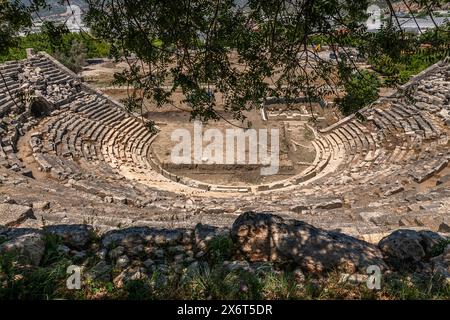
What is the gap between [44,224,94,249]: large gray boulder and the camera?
17.1 ft

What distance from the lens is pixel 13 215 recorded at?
7.35 meters

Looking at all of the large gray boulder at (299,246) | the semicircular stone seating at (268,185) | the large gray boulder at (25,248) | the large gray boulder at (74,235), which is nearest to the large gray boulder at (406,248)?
the large gray boulder at (299,246)

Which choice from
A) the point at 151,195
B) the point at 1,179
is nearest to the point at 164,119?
the point at 151,195

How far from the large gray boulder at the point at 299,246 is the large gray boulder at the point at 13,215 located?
4.63 metres

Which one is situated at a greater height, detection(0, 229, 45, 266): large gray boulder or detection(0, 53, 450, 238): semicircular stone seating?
detection(0, 53, 450, 238): semicircular stone seating

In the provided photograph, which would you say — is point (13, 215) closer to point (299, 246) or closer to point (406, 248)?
point (299, 246)

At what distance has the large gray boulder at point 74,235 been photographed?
17.1ft

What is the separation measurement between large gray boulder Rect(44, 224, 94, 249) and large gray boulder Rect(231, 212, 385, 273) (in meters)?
2.16

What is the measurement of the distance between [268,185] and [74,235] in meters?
11.2

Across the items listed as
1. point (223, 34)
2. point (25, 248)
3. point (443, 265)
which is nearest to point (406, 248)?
point (443, 265)

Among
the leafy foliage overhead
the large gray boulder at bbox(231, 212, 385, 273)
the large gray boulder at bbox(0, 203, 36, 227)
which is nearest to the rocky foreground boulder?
the large gray boulder at bbox(231, 212, 385, 273)

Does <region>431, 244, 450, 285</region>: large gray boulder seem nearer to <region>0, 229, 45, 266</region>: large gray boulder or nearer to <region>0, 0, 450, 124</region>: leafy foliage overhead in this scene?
<region>0, 0, 450, 124</region>: leafy foliage overhead

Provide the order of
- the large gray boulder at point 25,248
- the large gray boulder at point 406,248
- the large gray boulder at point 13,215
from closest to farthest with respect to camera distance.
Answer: the large gray boulder at point 25,248 < the large gray boulder at point 406,248 < the large gray boulder at point 13,215

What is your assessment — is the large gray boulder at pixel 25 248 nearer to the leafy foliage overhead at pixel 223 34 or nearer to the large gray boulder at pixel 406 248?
the leafy foliage overhead at pixel 223 34
